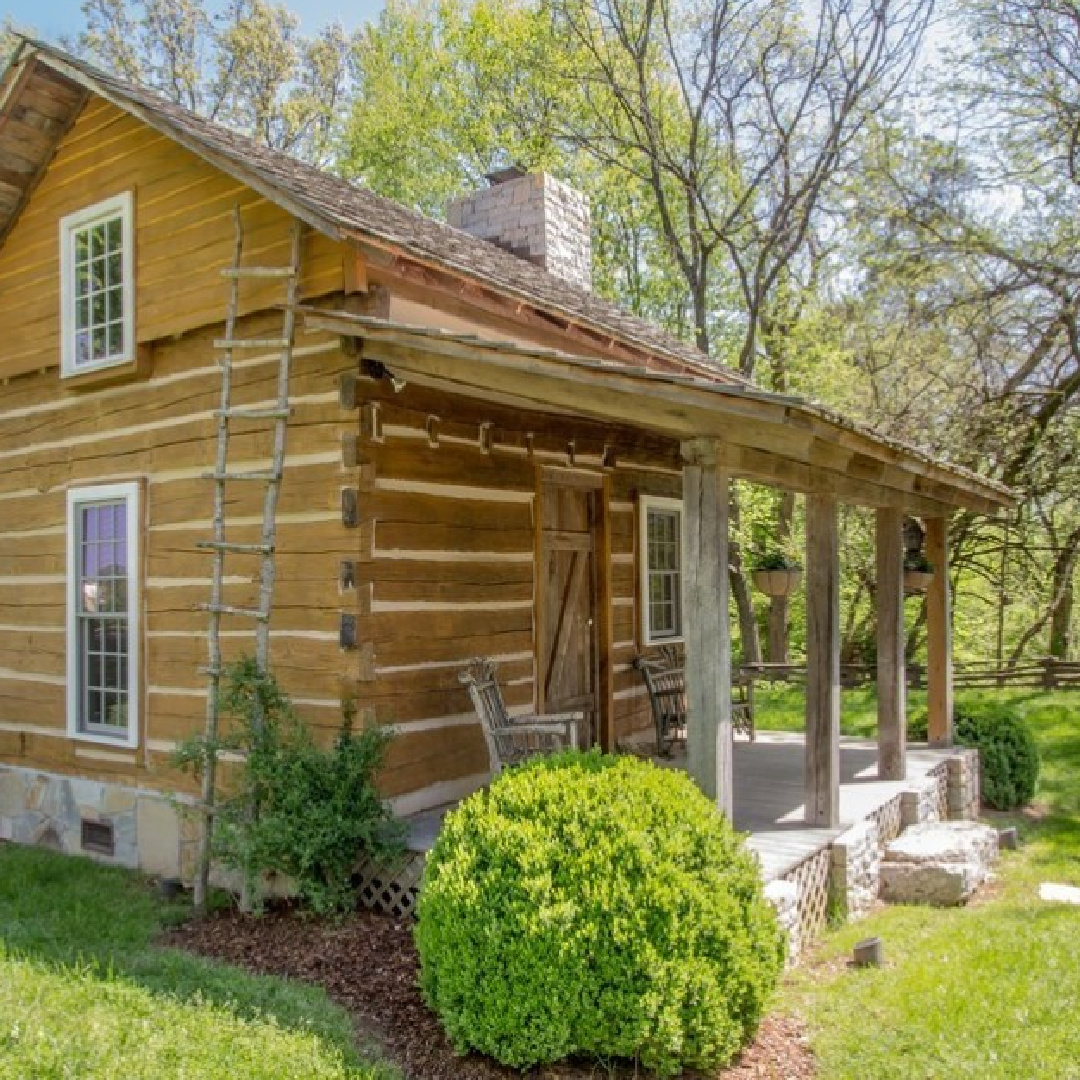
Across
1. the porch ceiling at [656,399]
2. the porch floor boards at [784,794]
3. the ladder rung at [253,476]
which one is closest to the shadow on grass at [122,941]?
the porch floor boards at [784,794]

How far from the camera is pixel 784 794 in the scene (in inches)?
291

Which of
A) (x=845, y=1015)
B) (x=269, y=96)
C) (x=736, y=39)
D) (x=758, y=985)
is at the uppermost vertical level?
(x=269, y=96)

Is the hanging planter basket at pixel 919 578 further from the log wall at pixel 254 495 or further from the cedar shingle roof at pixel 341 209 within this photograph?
the log wall at pixel 254 495

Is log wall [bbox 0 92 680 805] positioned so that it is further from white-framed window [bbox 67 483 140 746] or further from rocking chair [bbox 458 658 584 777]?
rocking chair [bbox 458 658 584 777]

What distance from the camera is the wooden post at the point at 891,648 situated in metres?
7.98

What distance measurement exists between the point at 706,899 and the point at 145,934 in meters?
3.37

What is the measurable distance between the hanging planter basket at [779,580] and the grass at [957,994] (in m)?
3.46

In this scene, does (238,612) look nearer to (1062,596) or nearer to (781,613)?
(781,613)

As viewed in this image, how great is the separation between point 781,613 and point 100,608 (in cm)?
1304

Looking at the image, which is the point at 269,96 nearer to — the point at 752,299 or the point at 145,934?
the point at 752,299

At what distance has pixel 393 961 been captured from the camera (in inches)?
196

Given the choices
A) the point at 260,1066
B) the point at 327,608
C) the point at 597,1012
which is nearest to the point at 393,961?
the point at 260,1066

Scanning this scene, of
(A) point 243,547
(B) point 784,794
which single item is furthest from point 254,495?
(B) point 784,794

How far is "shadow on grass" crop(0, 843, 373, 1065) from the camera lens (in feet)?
14.2
